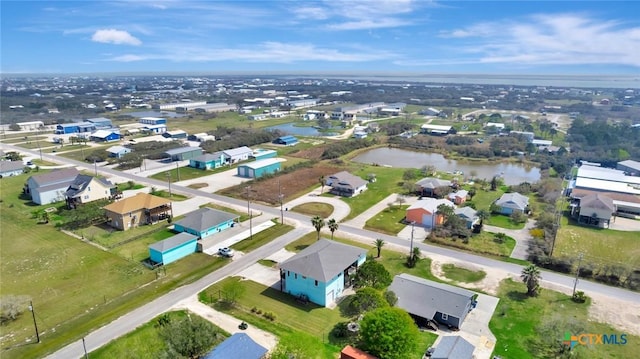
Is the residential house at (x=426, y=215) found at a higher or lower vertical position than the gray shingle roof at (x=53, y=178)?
lower

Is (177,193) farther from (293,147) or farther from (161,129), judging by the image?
(161,129)

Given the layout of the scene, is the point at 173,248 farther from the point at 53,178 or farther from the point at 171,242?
the point at 53,178

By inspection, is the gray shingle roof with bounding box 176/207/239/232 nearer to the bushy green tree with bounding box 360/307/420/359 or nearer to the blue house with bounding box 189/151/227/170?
the bushy green tree with bounding box 360/307/420/359

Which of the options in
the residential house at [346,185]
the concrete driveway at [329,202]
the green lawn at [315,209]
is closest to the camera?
the concrete driveway at [329,202]

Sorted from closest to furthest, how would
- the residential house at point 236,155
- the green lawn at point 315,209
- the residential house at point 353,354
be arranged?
the residential house at point 353,354
the green lawn at point 315,209
the residential house at point 236,155

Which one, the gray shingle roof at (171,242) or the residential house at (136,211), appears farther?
the residential house at (136,211)

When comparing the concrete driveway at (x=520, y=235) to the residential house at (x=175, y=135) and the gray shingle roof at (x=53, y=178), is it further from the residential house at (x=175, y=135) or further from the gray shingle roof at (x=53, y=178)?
the residential house at (x=175, y=135)

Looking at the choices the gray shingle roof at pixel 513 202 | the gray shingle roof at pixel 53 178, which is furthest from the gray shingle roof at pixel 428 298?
the gray shingle roof at pixel 53 178

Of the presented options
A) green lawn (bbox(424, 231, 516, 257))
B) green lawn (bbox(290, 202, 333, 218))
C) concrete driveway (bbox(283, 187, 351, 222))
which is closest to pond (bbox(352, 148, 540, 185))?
concrete driveway (bbox(283, 187, 351, 222))
